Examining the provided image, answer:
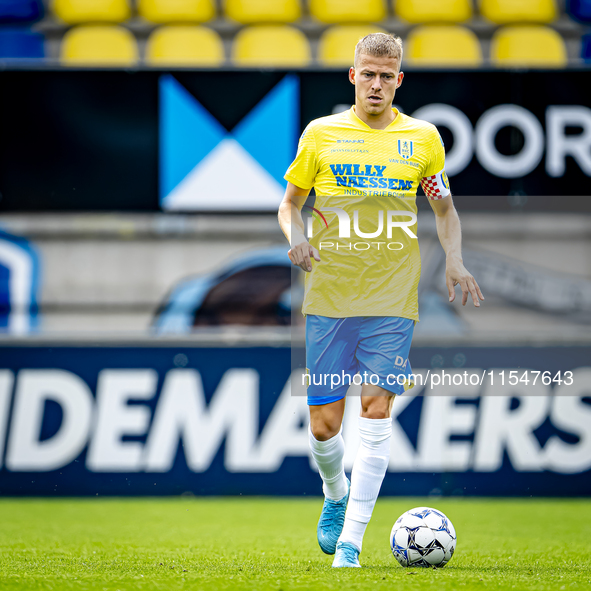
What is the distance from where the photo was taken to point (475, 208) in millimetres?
6676

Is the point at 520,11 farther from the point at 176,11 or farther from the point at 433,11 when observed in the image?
the point at 176,11

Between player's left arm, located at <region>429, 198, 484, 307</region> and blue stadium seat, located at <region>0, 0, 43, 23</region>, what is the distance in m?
5.66

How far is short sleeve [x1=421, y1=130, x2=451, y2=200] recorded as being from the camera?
328 cm

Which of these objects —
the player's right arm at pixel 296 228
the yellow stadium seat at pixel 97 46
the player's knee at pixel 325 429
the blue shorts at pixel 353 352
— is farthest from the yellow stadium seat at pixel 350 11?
the player's knee at pixel 325 429

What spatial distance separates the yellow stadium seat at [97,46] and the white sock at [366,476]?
208 inches

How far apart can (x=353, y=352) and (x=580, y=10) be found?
5.86 metres

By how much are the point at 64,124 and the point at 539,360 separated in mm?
3957

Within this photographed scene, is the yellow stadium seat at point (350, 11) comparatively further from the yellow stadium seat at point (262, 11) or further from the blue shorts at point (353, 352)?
the blue shorts at point (353, 352)

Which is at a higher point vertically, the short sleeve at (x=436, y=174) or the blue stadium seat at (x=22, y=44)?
the blue stadium seat at (x=22, y=44)

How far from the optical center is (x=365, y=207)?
3234 mm

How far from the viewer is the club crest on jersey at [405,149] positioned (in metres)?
3.20

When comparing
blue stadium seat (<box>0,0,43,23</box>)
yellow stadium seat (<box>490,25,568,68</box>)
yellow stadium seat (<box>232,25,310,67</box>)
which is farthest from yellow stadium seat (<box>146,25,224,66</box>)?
yellow stadium seat (<box>490,25,568,68</box>)

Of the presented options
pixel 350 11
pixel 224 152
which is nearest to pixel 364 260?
pixel 224 152

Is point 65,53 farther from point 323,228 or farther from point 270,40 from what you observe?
point 323,228
